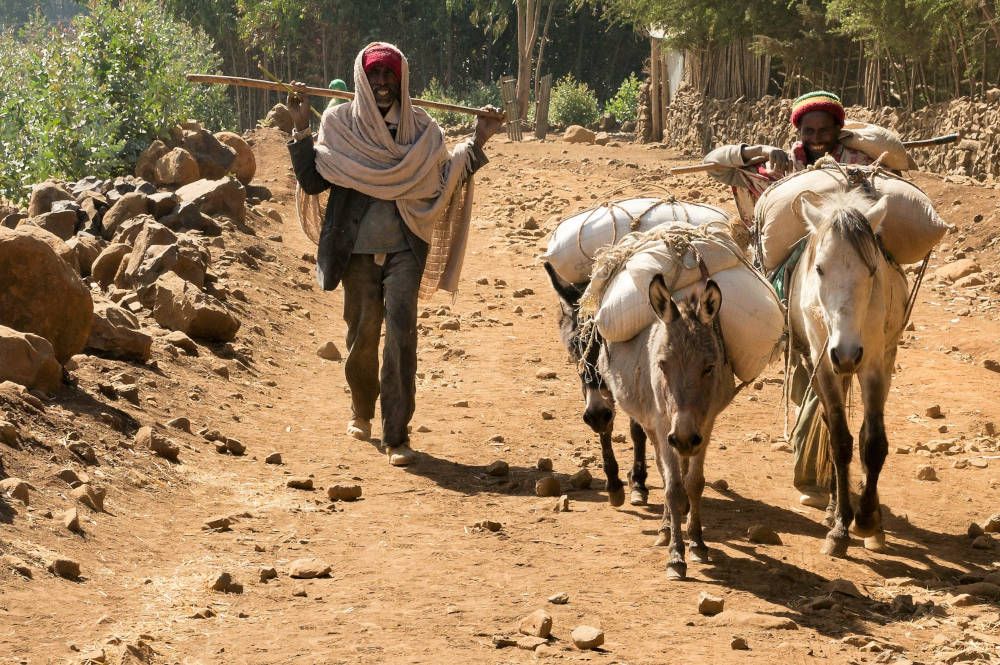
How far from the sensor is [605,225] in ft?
21.9

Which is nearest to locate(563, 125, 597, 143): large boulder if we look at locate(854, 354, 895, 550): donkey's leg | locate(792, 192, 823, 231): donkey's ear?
locate(792, 192, 823, 231): donkey's ear

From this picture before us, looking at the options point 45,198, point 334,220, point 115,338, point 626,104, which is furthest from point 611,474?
point 626,104

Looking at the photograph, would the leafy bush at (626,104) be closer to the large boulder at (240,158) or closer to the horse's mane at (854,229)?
the large boulder at (240,158)

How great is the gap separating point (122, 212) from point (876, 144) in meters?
8.17

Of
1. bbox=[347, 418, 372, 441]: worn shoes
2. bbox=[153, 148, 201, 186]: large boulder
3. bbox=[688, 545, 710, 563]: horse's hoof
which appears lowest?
bbox=[347, 418, 372, 441]: worn shoes

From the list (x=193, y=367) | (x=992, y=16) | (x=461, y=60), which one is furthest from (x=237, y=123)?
(x=193, y=367)

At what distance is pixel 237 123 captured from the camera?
4097 cm

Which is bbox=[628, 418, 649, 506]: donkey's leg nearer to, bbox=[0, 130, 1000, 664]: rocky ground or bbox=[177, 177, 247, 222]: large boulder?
bbox=[0, 130, 1000, 664]: rocky ground

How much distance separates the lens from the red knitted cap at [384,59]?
769cm

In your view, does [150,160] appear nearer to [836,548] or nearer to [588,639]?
[836,548]

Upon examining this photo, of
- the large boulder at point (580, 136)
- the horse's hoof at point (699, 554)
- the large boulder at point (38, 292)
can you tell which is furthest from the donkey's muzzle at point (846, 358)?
the large boulder at point (580, 136)

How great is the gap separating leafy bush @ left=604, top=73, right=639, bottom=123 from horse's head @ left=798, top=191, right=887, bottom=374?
32.0 meters

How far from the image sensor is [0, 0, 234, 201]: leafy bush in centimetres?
1593

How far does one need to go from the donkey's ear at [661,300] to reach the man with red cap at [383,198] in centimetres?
264
